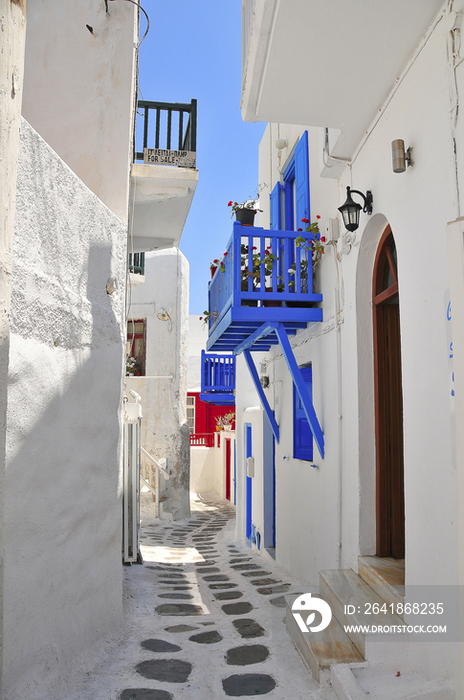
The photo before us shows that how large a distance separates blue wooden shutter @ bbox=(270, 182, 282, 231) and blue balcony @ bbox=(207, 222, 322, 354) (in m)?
1.69

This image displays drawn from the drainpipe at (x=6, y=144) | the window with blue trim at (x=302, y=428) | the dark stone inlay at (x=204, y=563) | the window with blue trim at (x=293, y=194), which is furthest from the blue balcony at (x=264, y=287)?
the dark stone inlay at (x=204, y=563)

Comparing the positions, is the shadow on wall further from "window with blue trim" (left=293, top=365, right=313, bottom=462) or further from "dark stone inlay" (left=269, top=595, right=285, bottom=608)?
"window with blue trim" (left=293, top=365, right=313, bottom=462)

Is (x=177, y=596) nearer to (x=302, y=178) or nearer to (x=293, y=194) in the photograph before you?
(x=302, y=178)

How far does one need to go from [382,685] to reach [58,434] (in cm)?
247

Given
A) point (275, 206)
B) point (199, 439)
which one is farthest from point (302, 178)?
point (199, 439)

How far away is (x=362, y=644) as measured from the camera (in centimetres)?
326

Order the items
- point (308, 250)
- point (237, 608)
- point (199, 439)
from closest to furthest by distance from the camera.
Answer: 1. point (237, 608)
2. point (308, 250)
3. point (199, 439)

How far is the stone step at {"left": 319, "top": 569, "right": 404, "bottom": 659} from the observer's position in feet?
11.0

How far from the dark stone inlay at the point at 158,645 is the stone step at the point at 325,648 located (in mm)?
949

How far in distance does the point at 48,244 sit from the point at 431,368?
2.58 meters

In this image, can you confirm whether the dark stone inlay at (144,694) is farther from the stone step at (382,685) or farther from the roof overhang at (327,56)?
the roof overhang at (327,56)

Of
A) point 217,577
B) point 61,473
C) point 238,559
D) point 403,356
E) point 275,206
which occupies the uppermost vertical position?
point 275,206

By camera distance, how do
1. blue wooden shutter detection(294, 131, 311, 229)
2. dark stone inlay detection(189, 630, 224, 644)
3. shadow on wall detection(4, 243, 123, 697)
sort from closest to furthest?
shadow on wall detection(4, 243, 123, 697)
dark stone inlay detection(189, 630, 224, 644)
blue wooden shutter detection(294, 131, 311, 229)

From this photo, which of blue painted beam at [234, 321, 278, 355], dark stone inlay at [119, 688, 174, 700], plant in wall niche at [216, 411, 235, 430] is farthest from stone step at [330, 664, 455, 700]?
plant in wall niche at [216, 411, 235, 430]
